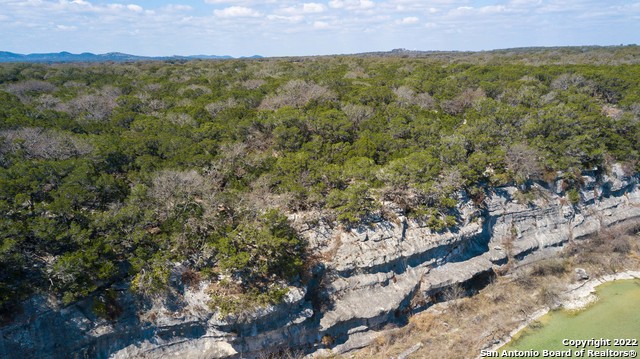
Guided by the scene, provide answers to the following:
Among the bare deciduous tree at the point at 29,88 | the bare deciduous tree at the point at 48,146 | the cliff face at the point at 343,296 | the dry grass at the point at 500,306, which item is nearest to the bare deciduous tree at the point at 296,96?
the bare deciduous tree at the point at 48,146

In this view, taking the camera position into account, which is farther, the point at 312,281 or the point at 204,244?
the point at 312,281

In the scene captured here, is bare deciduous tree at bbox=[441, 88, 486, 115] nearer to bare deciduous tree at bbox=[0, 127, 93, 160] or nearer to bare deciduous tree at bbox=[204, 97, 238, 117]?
bare deciduous tree at bbox=[204, 97, 238, 117]

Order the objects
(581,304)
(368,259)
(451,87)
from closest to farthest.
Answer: (368,259)
(581,304)
(451,87)

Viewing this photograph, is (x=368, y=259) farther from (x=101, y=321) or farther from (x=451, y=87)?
(x=451, y=87)

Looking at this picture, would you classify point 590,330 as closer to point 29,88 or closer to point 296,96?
point 296,96

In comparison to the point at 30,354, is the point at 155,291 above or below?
above

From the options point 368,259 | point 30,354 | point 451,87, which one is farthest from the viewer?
point 451,87

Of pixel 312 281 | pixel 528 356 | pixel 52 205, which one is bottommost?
pixel 528 356

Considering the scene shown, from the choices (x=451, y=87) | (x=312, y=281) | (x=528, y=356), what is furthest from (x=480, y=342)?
(x=451, y=87)

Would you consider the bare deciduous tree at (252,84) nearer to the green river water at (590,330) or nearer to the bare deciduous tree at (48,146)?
the bare deciduous tree at (48,146)
